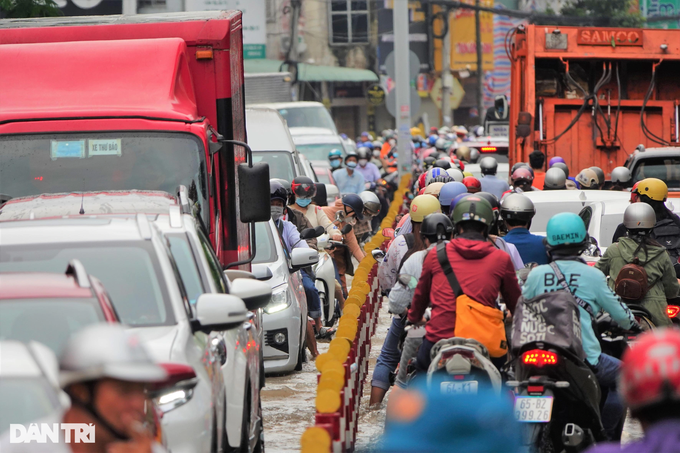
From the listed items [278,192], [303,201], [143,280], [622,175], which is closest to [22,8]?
[303,201]

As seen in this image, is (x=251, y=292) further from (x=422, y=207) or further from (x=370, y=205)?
(x=370, y=205)

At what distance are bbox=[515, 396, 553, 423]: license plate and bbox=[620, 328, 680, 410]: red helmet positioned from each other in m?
3.26

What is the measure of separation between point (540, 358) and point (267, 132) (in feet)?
36.9

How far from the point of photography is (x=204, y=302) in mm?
5039

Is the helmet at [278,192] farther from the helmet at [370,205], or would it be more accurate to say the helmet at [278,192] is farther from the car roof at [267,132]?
the car roof at [267,132]

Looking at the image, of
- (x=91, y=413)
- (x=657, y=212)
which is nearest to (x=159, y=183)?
(x=657, y=212)

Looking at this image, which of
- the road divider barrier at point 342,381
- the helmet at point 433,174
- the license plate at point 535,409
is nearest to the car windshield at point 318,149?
the helmet at point 433,174

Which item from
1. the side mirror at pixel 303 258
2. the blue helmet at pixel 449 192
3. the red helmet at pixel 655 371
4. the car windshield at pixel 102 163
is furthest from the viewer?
the side mirror at pixel 303 258

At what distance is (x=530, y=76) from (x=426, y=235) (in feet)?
34.0

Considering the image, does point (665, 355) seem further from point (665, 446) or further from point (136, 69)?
point (136, 69)

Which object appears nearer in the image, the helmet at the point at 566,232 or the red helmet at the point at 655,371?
the red helmet at the point at 655,371

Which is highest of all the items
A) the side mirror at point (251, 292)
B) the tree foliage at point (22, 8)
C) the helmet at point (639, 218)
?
the tree foliage at point (22, 8)

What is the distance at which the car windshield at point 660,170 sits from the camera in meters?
13.9

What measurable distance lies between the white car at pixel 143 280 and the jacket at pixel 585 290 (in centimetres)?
192
